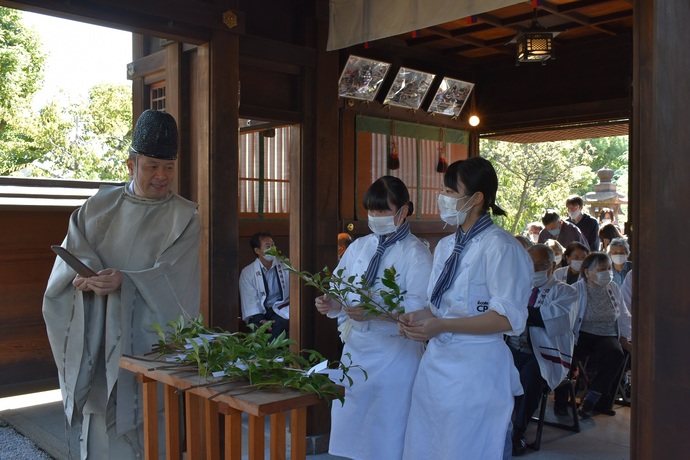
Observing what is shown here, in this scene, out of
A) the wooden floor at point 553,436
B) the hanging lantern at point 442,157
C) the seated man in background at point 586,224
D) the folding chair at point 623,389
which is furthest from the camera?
the seated man in background at point 586,224

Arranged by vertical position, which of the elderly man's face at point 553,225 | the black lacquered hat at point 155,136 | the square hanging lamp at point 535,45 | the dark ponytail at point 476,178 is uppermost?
the square hanging lamp at point 535,45

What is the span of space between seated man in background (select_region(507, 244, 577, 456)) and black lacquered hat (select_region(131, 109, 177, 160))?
3.13 metres

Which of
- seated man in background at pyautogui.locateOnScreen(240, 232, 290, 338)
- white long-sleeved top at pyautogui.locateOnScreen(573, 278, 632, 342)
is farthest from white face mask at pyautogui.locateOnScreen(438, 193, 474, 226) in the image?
seated man in background at pyautogui.locateOnScreen(240, 232, 290, 338)

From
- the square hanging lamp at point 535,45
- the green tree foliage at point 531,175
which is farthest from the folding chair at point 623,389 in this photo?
the green tree foliage at point 531,175

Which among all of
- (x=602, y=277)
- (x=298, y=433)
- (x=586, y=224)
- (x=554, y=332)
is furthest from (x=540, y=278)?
(x=586, y=224)

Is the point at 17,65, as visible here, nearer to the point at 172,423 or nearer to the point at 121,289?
the point at 121,289

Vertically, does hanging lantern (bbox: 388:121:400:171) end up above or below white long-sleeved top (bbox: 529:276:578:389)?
above

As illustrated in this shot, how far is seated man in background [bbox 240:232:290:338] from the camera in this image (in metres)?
6.72

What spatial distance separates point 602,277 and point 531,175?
52.9ft

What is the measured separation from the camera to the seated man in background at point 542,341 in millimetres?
5117

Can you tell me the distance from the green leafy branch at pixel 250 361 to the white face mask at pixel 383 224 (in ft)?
3.74

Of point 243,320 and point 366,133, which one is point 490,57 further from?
point 243,320

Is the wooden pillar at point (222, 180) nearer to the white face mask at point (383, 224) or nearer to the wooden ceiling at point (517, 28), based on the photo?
the white face mask at point (383, 224)

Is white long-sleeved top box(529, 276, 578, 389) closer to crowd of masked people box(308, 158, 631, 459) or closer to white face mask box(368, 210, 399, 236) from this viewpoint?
crowd of masked people box(308, 158, 631, 459)
